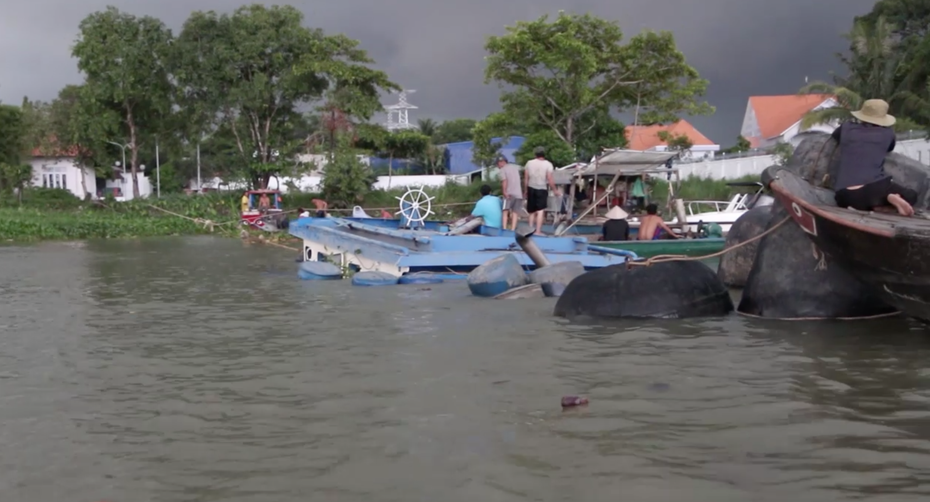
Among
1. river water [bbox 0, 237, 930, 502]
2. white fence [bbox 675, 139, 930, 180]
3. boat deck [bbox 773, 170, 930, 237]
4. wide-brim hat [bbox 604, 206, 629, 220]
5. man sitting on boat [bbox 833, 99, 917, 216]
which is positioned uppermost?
white fence [bbox 675, 139, 930, 180]

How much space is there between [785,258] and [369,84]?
31.4 m

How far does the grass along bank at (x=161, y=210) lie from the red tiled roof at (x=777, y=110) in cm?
2331

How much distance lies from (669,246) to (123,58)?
31459 millimetres

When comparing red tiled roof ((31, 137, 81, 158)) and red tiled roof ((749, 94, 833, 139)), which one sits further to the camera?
red tiled roof ((31, 137, 81, 158))

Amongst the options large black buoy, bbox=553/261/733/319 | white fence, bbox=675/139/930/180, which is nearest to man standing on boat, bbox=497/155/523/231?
large black buoy, bbox=553/261/733/319

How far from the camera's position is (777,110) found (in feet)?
188

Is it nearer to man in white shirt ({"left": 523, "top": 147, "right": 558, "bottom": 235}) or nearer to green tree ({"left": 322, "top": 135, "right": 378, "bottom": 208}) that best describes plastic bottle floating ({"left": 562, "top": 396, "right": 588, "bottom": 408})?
man in white shirt ({"left": 523, "top": 147, "right": 558, "bottom": 235})

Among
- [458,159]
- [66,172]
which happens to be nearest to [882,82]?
[458,159]

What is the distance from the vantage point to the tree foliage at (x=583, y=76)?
101 ft

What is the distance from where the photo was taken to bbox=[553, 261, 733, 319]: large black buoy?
30.1ft

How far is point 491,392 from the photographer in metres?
6.25

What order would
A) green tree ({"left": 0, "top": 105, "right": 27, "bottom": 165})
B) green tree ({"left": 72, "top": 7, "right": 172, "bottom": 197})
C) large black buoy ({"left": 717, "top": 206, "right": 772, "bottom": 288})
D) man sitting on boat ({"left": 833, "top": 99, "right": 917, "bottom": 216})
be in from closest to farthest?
man sitting on boat ({"left": 833, "top": 99, "right": 917, "bottom": 216}) < large black buoy ({"left": 717, "top": 206, "right": 772, "bottom": 288}) < green tree ({"left": 72, "top": 7, "right": 172, "bottom": 197}) < green tree ({"left": 0, "top": 105, "right": 27, "bottom": 165})

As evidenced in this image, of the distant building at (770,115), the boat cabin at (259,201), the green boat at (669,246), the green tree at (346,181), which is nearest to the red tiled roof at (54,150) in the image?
the green tree at (346,181)

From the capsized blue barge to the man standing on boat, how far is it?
108cm
